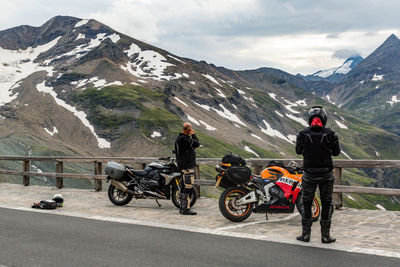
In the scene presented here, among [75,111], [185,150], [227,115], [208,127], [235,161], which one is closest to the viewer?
[235,161]

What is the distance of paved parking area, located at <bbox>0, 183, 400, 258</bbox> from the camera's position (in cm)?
769

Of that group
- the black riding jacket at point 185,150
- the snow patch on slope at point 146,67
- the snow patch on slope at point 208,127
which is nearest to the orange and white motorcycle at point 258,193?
the black riding jacket at point 185,150

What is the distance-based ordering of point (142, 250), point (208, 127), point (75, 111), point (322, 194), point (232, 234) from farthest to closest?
point (208, 127) → point (75, 111) → point (232, 234) → point (322, 194) → point (142, 250)

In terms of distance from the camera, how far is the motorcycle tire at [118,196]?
1241 centimetres

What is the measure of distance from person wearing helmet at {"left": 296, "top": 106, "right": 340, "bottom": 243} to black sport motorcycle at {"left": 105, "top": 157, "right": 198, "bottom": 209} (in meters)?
4.73

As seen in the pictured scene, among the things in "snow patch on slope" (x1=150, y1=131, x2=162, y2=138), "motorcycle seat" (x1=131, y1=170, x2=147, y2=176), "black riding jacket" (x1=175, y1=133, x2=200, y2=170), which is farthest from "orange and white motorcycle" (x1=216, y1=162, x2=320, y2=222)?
"snow patch on slope" (x1=150, y1=131, x2=162, y2=138)

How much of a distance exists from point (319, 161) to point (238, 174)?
2.47 m

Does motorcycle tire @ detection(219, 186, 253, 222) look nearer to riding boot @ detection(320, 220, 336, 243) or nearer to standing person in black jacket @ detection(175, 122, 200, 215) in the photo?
standing person in black jacket @ detection(175, 122, 200, 215)

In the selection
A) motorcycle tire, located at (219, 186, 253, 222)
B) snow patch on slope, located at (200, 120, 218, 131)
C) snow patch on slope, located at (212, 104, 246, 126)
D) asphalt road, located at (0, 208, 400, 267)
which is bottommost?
asphalt road, located at (0, 208, 400, 267)

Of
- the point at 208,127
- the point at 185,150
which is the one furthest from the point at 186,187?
the point at 208,127

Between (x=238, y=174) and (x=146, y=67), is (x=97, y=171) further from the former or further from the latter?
(x=146, y=67)

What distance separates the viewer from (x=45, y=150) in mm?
76375

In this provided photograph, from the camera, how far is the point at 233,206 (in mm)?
9703

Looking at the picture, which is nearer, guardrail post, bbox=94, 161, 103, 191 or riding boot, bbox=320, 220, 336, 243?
riding boot, bbox=320, 220, 336, 243
